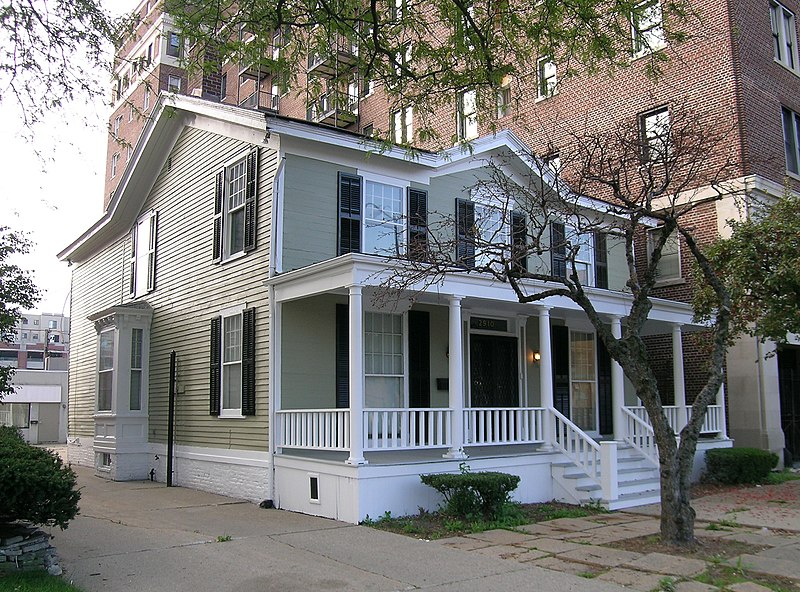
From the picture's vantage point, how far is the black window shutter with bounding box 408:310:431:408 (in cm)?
1379

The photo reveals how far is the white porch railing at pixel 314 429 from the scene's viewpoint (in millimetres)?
11203

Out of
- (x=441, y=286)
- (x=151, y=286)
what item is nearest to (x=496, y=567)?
(x=441, y=286)

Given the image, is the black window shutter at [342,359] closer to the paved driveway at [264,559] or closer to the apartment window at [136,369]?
the paved driveway at [264,559]

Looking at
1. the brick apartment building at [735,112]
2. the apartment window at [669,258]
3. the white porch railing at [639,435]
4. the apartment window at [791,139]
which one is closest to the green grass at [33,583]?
the white porch railing at [639,435]

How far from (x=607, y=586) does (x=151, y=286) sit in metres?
13.7

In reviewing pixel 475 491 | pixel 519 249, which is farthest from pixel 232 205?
pixel 475 491

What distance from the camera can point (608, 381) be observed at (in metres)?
17.7

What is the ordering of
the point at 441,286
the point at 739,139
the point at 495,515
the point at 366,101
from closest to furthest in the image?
1. the point at 495,515
2. the point at 441,286
3. the point at 739,139
4. the point at 366,101

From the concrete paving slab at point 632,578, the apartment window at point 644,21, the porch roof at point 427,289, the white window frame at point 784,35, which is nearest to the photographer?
the concrete paving slab at point 632,578

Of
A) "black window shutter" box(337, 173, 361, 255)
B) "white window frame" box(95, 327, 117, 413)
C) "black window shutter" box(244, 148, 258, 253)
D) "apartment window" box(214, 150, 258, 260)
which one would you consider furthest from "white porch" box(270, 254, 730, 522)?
"white window frame" box(95, 327, 117, 413)

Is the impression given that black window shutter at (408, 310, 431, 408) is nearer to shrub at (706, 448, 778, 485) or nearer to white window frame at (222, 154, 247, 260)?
white window frame at (222, 154, 247, 260)

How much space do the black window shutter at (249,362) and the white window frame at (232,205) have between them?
4.52 ft

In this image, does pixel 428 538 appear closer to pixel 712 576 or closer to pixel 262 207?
pixel 712 576

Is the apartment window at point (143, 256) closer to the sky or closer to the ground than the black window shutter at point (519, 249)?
closer to the sky
